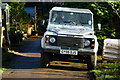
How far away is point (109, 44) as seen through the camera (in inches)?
482

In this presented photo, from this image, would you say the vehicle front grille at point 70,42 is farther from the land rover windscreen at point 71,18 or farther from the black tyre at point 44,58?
the land rover windscreen at point 71,18

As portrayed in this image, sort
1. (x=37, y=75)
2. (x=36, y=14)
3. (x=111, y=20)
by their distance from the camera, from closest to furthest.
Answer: (x=37, y=75)
(x=111, y=20)
(x=36, y=14)

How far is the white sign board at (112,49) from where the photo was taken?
39.7 feet

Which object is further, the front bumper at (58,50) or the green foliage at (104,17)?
the green foliage at (104,17)

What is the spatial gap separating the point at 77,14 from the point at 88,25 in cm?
65

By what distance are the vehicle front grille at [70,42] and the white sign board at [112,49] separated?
7.30 ft

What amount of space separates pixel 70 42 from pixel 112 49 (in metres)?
2.57

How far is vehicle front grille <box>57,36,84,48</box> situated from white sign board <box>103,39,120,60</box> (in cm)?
222

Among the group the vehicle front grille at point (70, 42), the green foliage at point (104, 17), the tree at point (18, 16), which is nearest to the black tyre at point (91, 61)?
the vehicle front grille at point (70, 42)

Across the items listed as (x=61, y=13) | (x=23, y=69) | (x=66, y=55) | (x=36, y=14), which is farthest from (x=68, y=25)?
(x=36, y=14)

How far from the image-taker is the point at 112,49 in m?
12.2

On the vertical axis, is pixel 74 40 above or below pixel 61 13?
below

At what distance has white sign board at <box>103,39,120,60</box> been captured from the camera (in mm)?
12088

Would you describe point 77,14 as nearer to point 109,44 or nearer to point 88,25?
point 88,25
